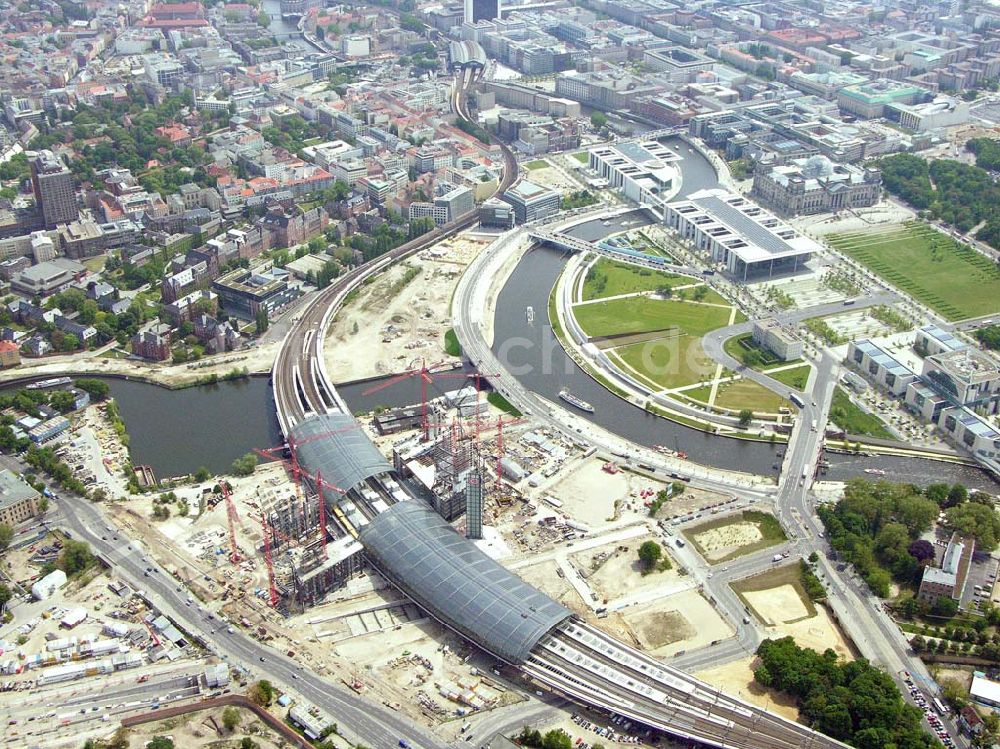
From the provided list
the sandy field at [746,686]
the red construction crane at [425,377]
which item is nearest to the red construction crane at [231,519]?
the red construction crane at [425,377]

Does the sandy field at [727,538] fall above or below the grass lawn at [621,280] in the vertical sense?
below

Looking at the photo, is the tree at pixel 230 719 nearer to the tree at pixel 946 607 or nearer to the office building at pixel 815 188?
the tree at pixel 946 607

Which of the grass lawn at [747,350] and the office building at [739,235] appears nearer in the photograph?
the grass lawn at [747,350]

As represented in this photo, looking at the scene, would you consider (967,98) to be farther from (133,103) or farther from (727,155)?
(133,103)

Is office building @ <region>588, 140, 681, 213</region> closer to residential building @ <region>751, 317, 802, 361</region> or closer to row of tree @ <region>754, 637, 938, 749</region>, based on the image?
residential building @ <region>751, 317, 802, 361</region>

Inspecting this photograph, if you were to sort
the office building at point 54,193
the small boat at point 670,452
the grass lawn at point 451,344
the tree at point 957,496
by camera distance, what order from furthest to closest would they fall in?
the office building at point 54,193 → the grass lawn at point 451,344 → the small boat at point 670,452 → the tree at point 957,496

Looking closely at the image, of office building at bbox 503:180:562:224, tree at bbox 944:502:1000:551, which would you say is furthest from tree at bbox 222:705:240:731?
office building at bbox 503:180:562:224

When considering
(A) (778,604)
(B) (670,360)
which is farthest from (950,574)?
(B) (670,360)
